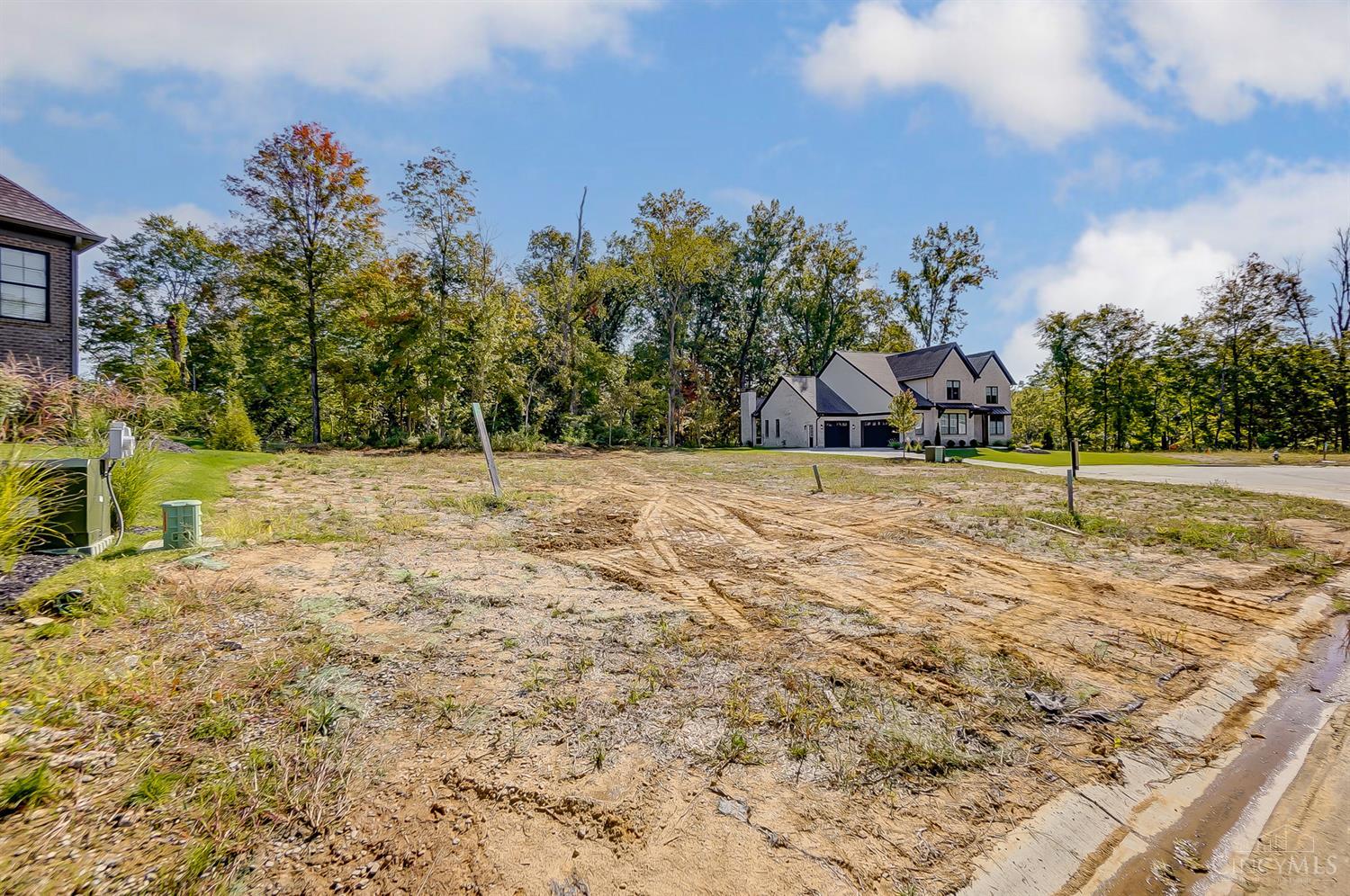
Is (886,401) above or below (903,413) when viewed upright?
above

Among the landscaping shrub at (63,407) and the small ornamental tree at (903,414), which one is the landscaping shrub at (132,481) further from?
the small ornamental tree at (903,414)

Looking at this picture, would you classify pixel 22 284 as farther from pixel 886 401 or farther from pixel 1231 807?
pixel 886 401

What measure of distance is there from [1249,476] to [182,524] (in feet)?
80.4

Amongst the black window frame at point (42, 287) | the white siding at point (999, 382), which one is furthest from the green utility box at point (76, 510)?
the white siding at point (999, 382)

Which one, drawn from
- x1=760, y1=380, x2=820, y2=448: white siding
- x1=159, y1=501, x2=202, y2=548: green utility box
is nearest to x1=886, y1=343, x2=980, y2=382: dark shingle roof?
x1=760, y1=380, x2=820, y2=448: white siding

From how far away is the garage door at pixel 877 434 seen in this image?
121 feet

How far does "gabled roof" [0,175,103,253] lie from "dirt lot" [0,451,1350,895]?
41.5 ft

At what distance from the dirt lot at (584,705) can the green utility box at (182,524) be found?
0.54 m

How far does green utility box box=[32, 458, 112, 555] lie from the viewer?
505 cm

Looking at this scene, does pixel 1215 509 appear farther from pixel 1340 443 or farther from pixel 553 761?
pixel 1340 443

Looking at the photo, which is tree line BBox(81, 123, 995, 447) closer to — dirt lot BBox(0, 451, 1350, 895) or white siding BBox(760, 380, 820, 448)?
white siding BBox(760, 380, 820, 448)

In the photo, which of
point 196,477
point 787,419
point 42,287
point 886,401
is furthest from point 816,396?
point 42,287

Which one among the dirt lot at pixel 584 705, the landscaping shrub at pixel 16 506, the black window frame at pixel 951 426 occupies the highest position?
the black window frame at pixel 951 426

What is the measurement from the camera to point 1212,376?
3428cm
